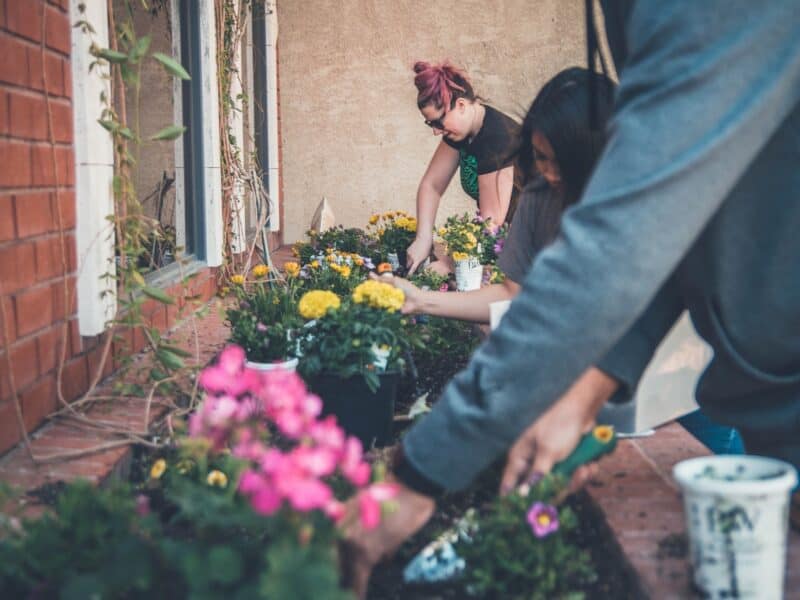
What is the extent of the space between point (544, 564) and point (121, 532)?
2.57 feet

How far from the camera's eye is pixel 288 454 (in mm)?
1263

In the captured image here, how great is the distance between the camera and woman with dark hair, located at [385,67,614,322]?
2.37 metres

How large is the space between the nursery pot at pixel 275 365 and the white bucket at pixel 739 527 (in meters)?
1.51

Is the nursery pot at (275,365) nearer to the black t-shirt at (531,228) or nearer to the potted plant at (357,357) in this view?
the potted plant at (357,357)

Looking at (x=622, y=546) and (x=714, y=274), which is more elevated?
(x=714, y=274)

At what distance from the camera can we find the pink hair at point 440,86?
5.01 m

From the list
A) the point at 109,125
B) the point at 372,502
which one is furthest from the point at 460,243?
the point at 372,502

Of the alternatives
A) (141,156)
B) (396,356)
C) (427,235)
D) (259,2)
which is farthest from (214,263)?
(141,156)

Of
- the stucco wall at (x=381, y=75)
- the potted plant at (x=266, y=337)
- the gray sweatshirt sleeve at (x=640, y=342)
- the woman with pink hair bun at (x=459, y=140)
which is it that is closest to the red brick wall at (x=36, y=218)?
the potted plant at (x=266, y=337)

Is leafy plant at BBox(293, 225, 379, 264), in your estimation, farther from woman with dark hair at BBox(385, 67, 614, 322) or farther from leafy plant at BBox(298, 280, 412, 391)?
leafy plant at BBox(298, 280, 412, 391)

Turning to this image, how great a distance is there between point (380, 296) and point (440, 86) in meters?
2.54

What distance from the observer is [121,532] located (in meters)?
1.34

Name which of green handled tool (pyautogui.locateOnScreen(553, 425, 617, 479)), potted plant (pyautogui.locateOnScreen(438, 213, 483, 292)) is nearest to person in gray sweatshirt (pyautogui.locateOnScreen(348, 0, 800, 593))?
green handled tool (pyautogui.locateOnScreen(553, 425, 617, 479))

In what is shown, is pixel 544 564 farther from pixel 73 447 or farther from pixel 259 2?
pixel 259 2
